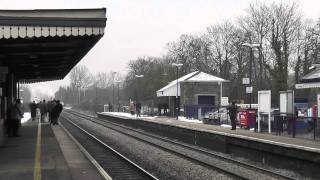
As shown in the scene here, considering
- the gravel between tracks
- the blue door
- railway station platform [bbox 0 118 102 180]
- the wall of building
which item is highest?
the wall of building

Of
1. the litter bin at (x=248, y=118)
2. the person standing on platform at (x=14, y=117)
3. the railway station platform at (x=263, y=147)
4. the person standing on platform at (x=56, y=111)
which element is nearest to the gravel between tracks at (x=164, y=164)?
the railway station platform at (x=263, y=147)

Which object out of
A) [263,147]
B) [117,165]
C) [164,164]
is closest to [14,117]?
[117,165]

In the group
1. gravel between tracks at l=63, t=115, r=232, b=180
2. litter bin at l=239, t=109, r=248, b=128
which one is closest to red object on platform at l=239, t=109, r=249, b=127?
litter bin at l=239, t=109, r=248, b=128

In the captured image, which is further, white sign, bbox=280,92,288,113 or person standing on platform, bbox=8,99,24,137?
white sign, bbox=280,92,288,113

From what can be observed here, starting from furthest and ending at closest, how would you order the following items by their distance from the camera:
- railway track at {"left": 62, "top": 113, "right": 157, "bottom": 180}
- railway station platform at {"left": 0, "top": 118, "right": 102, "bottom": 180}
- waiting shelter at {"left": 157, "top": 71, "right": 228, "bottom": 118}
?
waiting shelter at {"left": 157, "top": 71, "right": 228, "bottom": 118} → railway track at {"left": 62, "top": 113, "right": 157, "bottom": 180} → railway station platform at {"left": 0, "top": 118, "right": 102, "bottom": 180}

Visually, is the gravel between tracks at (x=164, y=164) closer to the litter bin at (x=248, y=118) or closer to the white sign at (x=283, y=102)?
the white sign at (x=283, y=102)

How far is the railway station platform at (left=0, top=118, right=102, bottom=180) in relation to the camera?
43.1 ft

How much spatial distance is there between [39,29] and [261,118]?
1712cm

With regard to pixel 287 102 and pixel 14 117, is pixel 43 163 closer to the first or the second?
pixel 14 117

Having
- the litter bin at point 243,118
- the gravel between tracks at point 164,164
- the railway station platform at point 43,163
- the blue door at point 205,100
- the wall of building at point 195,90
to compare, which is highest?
the wall of building at point 195,90

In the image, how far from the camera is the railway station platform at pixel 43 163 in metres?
13.1

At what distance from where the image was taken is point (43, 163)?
→ 15.5m

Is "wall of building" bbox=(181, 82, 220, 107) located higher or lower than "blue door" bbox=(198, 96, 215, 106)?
higher

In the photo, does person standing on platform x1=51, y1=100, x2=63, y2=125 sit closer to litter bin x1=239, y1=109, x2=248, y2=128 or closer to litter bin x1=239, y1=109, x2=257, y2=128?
litter bin x1=239, y1=109, x2=248, y2=128
